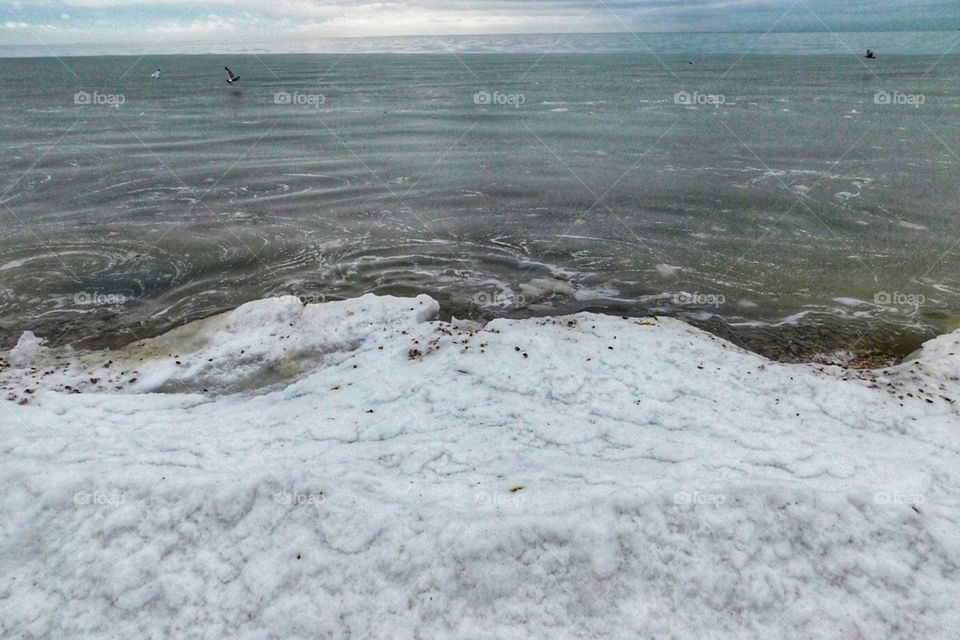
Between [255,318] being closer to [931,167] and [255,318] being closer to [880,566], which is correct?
[880,566]

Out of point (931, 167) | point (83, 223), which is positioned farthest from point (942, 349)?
point (83, 223)
